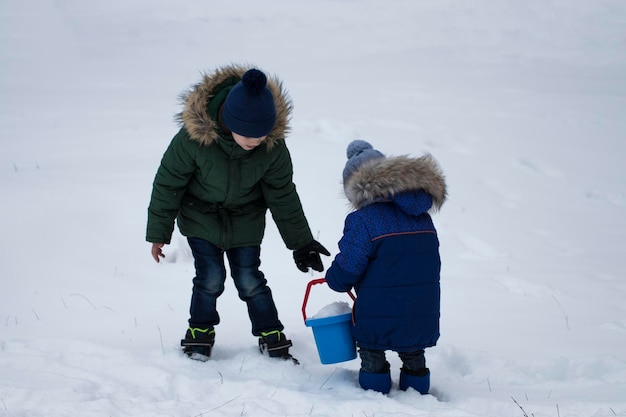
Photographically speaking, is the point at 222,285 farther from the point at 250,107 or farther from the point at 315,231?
the point at 315,231

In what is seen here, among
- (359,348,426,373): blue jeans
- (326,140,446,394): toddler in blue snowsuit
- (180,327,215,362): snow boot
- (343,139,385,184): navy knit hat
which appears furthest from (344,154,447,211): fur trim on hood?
(180,327,215,362): snow boot

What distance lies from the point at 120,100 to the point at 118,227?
5048mm

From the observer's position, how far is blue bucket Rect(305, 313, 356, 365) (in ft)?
11.2

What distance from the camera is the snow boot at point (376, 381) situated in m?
3.34


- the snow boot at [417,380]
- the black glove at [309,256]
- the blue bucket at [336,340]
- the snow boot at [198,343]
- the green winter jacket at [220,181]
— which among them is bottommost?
the snow boot at [417,380]

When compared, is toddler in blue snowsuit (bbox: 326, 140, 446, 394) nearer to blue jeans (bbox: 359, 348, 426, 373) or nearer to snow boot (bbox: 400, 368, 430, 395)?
blue jeans (bbox: 359, 348, 426, 373)

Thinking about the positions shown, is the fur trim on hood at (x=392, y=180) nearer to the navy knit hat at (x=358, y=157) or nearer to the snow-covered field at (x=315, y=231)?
the navy knit hat at (x=358, y=157)

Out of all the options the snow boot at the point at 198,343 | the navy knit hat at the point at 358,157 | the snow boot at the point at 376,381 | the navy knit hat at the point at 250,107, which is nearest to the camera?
the navy knit hat at the point at 250,107

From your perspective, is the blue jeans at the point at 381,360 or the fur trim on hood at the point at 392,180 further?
the blue jeans at the point at 381,360

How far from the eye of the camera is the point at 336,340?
343cm

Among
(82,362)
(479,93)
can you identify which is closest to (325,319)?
(82,362)

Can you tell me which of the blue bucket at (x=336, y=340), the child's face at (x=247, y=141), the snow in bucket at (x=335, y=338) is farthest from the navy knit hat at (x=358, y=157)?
the snow in bucket at (x=335, y=338)

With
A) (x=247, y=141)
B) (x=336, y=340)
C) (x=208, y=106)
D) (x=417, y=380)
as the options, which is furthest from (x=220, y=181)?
(x=417, y=380)

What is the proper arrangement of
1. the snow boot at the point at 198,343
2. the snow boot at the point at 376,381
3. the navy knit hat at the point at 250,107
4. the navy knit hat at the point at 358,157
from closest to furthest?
1. the navy knit hat at the point at 250,107
2. the snow boot at the point at 376,381
3. the navy knit hat at the point at 358,157
4. the snow boot at the point at 198,343
